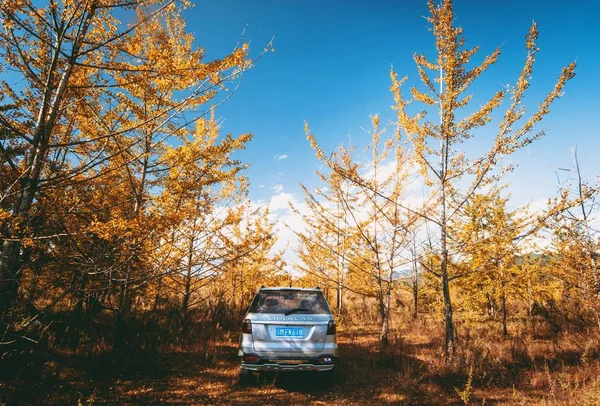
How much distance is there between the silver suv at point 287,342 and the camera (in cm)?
471

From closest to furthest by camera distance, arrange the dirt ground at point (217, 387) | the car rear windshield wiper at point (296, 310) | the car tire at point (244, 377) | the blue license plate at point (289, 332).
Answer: the dirt ground at point (217, 387) → the blue license plate at point (289, 332) → the car rear windshield wiper at point (296, 310) → the car tire at point (244, 377)

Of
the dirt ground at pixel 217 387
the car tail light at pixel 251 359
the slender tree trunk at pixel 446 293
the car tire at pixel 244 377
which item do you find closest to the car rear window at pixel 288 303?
the car tail light at pixel 251 359

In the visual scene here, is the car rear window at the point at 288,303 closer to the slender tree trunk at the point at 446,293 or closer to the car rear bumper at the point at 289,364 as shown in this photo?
the car rear bumper at the point at 289,364

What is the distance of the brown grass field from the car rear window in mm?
1224

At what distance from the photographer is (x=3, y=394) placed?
386 cm

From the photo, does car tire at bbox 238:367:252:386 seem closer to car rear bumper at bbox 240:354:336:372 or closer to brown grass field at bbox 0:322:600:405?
brown grass field at bbox 0:322:600:405

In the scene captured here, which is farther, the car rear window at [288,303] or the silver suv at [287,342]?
the car rear window at [288,303]

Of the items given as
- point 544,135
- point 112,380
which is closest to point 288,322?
point 112,380

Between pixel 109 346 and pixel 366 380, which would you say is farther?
pixel 109 346

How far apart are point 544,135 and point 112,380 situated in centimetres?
862

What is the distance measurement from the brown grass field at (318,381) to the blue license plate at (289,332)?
995 mm

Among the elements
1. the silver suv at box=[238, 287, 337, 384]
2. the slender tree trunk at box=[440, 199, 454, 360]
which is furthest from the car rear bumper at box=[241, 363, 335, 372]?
the slender tree trunk at box=[440, 199, 454, 360]

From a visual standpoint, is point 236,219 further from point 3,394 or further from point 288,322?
point 3,394

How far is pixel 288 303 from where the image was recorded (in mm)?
5344
